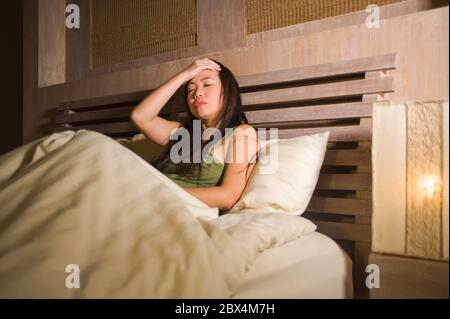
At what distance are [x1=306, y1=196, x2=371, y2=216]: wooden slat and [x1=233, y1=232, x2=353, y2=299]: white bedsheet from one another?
0.32 meters

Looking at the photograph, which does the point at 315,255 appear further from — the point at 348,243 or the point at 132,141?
the point at 132,141

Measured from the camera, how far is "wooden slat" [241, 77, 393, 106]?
140cm

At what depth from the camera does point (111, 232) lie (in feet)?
2.87

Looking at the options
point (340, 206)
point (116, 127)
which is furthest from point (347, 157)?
point (116, 127)

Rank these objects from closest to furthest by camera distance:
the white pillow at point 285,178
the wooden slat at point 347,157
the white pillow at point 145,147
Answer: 1. the white pillow at point 285,178
2. the wooden slat at point 347,157
3. the white pillow at point 145,147

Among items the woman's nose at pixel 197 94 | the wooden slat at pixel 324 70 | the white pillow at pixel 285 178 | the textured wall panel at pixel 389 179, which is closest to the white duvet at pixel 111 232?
the white pillow at pixel 285 178

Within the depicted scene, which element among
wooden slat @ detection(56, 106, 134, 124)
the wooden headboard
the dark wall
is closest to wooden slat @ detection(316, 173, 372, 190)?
the wooden headboard

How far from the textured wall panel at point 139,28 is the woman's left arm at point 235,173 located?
0.97 meters

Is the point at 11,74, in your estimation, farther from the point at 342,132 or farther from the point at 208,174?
the point at 342,132

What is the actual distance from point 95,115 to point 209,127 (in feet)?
3.38

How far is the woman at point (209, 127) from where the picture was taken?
1436 mm

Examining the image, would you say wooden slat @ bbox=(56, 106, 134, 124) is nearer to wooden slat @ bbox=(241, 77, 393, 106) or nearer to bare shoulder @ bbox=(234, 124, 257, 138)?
wooden slat @ bbox=(241, 77, 393, 106)

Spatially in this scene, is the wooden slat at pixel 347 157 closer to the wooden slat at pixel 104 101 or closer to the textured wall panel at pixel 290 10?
the textured wall panel at pixel 290 10
